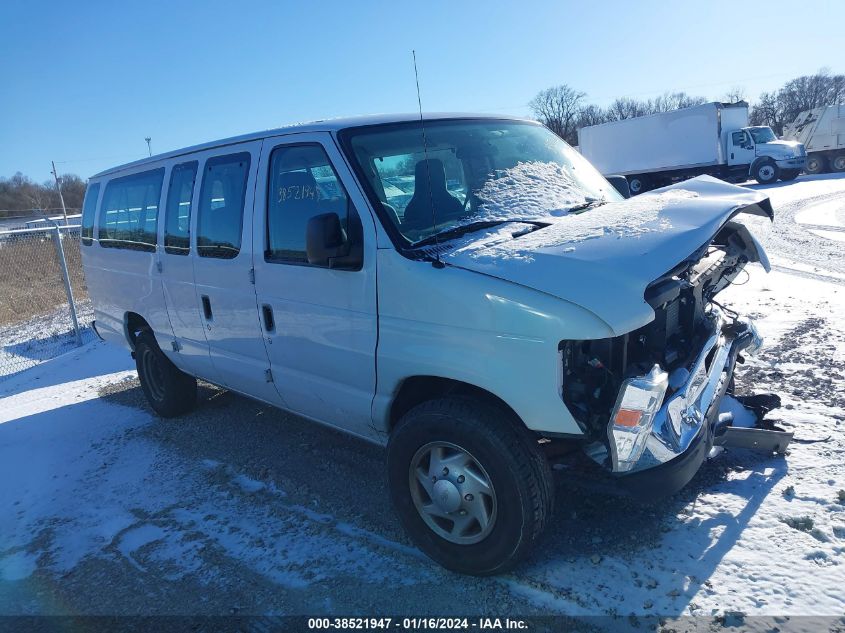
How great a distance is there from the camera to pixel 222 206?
13.8ft

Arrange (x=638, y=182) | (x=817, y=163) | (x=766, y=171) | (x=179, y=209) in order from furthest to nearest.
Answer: (x=817, y=163) → (x=638, y=182) → (x=766, y=171) → (x=179, y=209)

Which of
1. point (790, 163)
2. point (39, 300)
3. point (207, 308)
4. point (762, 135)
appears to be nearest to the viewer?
point (207, 308)

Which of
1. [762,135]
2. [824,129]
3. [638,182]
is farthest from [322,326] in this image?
[824,129]

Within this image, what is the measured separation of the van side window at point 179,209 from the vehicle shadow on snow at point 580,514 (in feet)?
5.43

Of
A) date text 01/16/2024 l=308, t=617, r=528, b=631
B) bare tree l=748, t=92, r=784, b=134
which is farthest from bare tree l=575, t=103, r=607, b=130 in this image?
date text 01/16/2024 l=308, t=617, r=528, b=631

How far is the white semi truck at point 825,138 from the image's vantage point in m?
28.7

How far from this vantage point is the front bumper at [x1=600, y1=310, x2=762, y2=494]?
2666 millimetres

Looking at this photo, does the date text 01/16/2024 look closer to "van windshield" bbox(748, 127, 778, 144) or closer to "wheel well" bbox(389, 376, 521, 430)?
"wheel well" bbox(389, 376, 521, 430)

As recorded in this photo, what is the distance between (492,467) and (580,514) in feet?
3.22

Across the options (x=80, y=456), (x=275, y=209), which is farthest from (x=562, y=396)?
(x=80, y=456)

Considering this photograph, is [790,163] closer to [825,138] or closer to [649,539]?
[825,138]

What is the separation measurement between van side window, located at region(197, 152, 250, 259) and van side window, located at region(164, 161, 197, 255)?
21cm

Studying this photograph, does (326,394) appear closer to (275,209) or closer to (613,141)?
(275,209)

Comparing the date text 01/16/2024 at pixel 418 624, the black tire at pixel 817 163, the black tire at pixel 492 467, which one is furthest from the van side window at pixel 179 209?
the black tire at pixel 817 163
